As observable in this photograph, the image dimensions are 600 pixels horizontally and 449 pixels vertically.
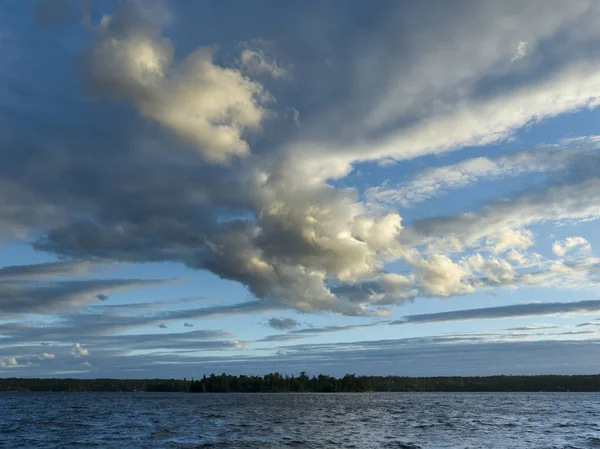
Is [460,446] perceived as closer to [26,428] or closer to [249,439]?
[249,439]

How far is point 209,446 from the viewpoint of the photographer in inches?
3191

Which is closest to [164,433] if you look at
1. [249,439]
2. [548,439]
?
[249,439]

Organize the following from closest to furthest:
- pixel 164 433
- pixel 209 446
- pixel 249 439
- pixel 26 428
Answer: pixel 209 446
pixel 249 439
pixel 164 433
pixel 26 428

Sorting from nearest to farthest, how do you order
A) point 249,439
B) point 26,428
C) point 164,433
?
point 249,439
point 164,433
point 26,428

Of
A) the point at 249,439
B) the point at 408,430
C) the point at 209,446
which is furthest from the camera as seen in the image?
Answer: the point at 408,430

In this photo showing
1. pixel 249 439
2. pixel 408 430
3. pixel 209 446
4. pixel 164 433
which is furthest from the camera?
pixel 408 430

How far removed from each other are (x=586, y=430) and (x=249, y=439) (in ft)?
248

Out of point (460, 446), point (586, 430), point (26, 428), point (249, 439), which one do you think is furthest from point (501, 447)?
point (26, 428)

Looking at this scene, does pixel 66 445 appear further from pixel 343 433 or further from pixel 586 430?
pixel 586 430

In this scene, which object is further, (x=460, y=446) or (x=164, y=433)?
(x=164, y=433)

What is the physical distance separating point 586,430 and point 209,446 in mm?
84857

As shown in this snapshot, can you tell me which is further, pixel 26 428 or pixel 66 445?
pixel 26 428

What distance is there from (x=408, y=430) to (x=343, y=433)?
15851 mm

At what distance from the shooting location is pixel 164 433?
103812 mm
